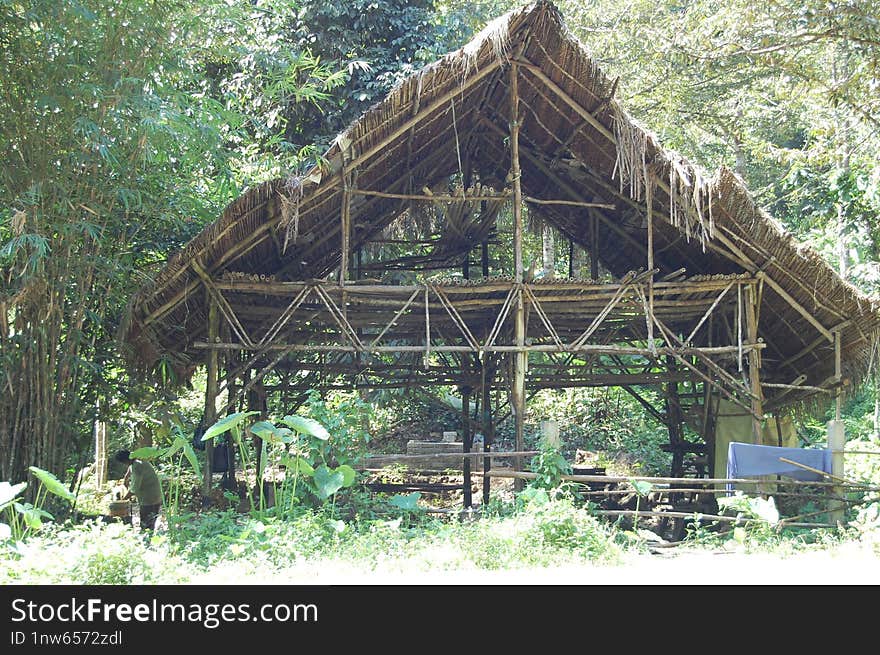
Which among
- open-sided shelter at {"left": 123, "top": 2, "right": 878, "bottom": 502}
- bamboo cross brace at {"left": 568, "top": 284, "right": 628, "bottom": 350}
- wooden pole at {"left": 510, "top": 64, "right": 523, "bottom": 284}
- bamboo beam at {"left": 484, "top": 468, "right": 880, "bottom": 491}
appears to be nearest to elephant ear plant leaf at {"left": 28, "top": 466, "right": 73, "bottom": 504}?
open-sided shelter at {"left": 123, "top": 2, "right": 878, "bottom": 502}

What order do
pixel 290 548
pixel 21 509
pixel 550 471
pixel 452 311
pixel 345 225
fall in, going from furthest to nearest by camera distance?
pixel 452 311 → pixel 345 225 → pixel 550 471 → pixel 290 548 → pixel 21 509

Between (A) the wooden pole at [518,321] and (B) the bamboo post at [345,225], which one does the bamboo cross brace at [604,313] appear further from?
(B) the bamboo post at [345,225]

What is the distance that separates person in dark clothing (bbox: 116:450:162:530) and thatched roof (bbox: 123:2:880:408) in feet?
3.88

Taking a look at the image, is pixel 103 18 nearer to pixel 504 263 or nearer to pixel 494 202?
pixel 494 202

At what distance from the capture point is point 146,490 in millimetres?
8648

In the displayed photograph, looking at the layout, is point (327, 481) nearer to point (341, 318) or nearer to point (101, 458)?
point (341, 318)

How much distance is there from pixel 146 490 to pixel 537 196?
5.92 m

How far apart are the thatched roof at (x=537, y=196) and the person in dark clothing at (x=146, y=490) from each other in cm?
118

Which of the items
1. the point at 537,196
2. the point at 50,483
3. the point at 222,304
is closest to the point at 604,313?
the point at 537,196

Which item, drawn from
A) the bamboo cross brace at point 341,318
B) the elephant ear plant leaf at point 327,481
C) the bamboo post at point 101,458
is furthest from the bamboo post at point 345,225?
the bamboo post at point 101,458

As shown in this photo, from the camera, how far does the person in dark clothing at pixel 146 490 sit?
8.61 m

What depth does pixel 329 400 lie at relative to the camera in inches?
651

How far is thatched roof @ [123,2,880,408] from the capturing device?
27.2 ft
